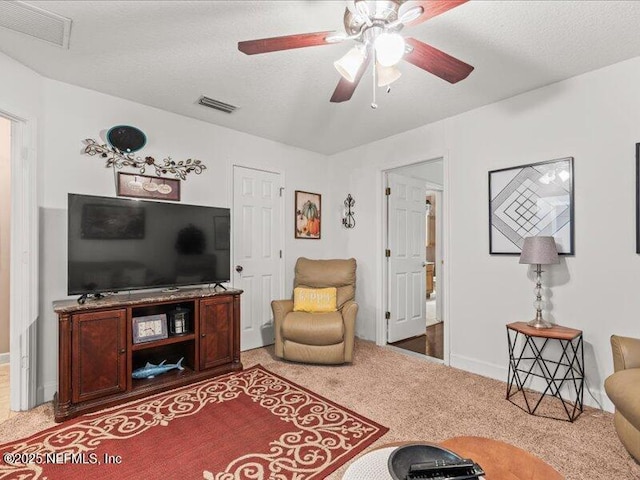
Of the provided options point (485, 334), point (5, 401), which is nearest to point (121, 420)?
point (5, 401)

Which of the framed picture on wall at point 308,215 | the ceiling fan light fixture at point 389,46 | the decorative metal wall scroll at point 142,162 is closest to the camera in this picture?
the ceiling fan light fixture at point 389,46

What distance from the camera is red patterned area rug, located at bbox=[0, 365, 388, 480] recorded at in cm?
181

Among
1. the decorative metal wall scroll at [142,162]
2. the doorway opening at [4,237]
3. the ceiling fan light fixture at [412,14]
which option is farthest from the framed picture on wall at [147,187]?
the ceiling fan light fixture at [412,14]

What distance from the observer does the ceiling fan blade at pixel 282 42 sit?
5.11 feet

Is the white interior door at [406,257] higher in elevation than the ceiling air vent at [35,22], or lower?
lower

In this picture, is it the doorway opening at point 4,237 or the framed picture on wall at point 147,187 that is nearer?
the framed picture on wall at point 147,187

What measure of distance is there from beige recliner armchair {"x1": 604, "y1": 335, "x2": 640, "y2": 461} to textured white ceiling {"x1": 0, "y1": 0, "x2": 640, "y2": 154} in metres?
1.91

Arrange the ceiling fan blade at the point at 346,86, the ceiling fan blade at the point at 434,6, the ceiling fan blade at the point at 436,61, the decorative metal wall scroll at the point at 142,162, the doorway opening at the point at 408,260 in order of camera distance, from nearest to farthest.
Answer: the ceiling fan blade at the point at 434,6 → the ceiling fan blade at the point at 436,61 → the ceiling fan blade at the point at 346,86 → the decorative metal wall scroll at the point at 142,162 → the doorway opening at the point at 408,260

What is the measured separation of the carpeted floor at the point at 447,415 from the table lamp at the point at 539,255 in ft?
2.18

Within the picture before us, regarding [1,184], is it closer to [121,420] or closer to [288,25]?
[121,420]

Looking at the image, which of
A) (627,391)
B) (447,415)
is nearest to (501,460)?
(627,391)

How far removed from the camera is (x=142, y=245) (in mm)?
2822

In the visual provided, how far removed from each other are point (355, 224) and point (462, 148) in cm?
159

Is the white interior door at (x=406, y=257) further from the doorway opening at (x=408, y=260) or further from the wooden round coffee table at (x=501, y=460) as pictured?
the wooden round coffee table at (x=501, y=460)
